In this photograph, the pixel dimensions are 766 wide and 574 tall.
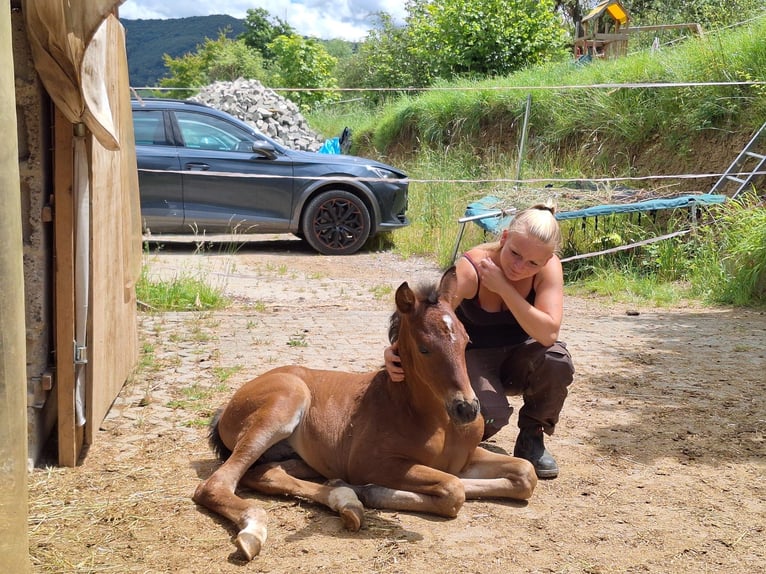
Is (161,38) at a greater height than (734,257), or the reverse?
(161,38)

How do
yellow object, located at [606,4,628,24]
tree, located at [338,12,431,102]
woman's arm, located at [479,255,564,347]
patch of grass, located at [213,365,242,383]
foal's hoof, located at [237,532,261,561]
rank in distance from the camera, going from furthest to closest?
tree, located at [338,12,431,102]
yellow object, located at [606,4,628,24]
patch of grass, located at [213,365,242,383]
woman's arm, located at [479,255,564,347]
foal's hoof, located at [237,532,261,561]

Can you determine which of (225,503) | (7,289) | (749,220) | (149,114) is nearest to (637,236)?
(749,220)

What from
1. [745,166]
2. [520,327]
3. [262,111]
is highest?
[262,111]

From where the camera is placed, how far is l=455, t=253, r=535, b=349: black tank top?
15.3ft

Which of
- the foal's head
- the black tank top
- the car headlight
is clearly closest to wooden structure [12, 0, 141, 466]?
the foal's head

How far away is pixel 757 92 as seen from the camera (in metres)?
12.3

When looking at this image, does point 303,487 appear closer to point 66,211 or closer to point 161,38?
point 66,211

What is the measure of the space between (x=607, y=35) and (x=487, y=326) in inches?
894

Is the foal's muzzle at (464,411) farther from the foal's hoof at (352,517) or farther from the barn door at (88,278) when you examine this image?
the barn door at (88,278)

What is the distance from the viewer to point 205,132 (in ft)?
41.3

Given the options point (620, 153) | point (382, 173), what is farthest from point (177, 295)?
point (620, 153)

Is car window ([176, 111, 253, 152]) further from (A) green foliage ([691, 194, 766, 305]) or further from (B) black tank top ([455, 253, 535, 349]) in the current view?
(B) black tank top ([455, 253, 535, 349])

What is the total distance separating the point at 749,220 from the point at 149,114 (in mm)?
8436

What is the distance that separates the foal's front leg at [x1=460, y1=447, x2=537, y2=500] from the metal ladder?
847 centimetres
